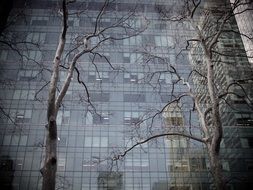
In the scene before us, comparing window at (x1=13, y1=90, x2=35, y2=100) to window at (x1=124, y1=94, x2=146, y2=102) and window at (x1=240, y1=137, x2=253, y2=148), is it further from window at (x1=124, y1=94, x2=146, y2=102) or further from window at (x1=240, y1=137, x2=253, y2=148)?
window at (x1=240, y1=137, x2=253, y2=148)

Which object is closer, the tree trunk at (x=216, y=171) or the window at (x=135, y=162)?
the tree trunk at (x=216, y=171)

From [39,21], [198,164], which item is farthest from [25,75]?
[198,164]

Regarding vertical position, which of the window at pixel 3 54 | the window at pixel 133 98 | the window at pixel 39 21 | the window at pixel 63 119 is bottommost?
the window at pixel 63 119

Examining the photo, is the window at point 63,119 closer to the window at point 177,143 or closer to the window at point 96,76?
the window at point 96,76

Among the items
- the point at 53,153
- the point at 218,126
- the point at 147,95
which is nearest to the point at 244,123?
the point at 147,95

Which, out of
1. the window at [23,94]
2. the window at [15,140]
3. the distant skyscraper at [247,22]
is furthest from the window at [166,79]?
the distant skyscraper at [247,22]

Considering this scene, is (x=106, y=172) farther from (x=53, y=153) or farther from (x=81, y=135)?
(x=53, y=153)

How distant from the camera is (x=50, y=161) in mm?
8172

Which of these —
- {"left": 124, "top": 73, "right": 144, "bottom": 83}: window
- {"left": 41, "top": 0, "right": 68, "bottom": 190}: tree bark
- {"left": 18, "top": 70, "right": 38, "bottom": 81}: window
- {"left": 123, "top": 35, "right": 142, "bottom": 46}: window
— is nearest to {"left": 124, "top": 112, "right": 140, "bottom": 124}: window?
{"left": 124, "top": 73, "right": 144, "bottom": 83}: window

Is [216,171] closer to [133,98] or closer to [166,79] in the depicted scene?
[133,98]

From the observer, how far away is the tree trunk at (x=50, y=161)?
7782mm

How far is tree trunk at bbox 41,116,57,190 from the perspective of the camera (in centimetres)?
778

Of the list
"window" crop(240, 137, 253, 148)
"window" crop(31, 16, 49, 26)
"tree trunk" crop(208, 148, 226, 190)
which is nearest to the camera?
"tree trunk" crop(208, 148, 226, 190)

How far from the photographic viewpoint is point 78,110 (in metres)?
48.8
